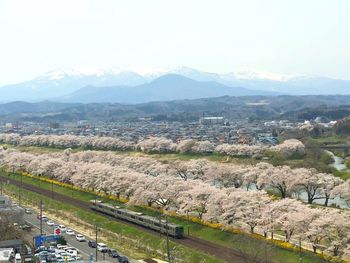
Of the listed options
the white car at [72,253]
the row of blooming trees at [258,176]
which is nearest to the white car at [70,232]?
the white car at [72,253]

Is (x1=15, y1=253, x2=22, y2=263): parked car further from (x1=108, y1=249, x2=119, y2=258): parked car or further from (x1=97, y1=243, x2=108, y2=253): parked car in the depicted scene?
(x1=108, y1=249, x2=119, y2=258): parked car

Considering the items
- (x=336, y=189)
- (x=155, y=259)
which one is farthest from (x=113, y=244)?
(x=336, y=189)

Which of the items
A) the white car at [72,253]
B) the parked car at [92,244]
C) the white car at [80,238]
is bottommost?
the white car at [80,238]

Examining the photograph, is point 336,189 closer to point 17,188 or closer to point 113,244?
point 113,244

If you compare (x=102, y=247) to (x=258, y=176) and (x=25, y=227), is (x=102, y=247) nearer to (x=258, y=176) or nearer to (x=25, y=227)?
(x=25, y=227)

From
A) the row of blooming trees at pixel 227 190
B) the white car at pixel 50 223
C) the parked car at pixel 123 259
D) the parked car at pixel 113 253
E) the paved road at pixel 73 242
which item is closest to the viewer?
the parked car at pixel 123 259

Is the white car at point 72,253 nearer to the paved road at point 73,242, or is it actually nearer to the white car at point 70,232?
the paved road at point 73,242
